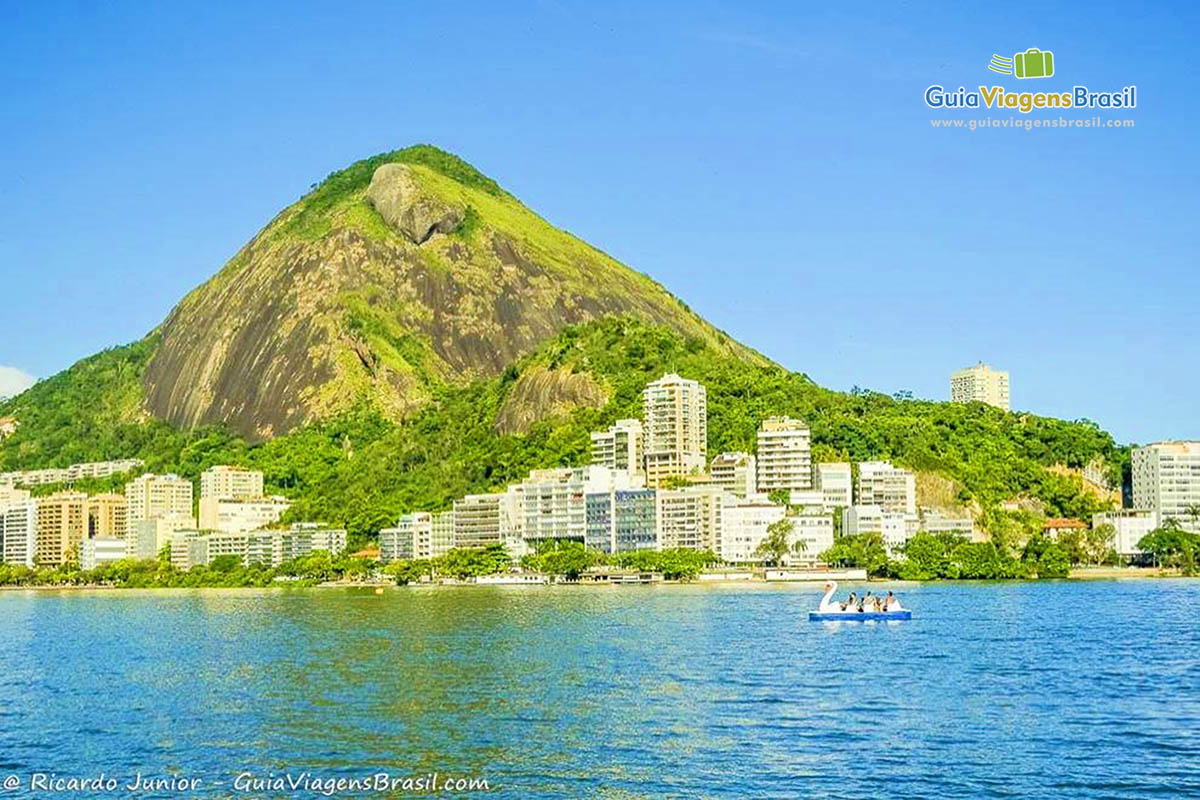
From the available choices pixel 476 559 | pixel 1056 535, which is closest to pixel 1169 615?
pixel 1056 535

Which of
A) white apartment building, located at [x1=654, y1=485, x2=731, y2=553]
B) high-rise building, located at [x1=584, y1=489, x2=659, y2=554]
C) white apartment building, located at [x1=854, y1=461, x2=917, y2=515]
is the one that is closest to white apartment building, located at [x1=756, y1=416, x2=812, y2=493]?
white apartment building, located at [x1=854, y1=461, x2=917, y2=515]

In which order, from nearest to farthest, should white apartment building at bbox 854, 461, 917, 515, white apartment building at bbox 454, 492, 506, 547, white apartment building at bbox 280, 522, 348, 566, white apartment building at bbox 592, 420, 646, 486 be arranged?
white apartment building at bbox 854, 461, 917, 515
white apartment building at bbox 454, 492, 506, 547
white apartment building at bbox 592, 420, 646, 486
white apartment building at bbox 280, 522, 348, 566

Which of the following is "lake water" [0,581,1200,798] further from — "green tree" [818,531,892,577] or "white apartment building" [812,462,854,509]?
"white apartment building" [812,462,854,509]

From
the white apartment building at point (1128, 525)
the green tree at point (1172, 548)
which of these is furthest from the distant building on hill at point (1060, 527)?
the green tree at point (1172, 548)

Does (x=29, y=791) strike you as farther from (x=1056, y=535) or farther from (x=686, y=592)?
(x=1056, y=535)

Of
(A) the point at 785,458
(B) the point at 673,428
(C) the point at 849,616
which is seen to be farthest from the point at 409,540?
(C) the point at 849,616

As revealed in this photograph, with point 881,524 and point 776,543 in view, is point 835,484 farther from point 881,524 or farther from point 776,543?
point 776,543
